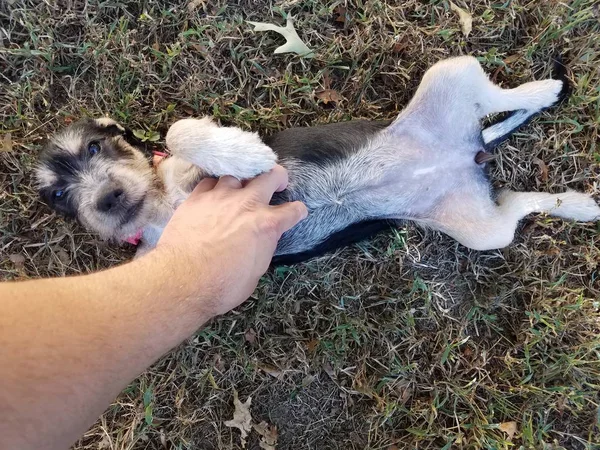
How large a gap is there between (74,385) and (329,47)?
354 cm

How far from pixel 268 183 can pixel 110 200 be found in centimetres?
121

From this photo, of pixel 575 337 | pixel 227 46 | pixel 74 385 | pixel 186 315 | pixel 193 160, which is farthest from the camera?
pixel 227 46

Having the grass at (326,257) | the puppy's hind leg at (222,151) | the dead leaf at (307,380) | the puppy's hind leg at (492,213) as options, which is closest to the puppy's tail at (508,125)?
the grass at (326,257)

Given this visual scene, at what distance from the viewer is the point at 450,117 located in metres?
3.92

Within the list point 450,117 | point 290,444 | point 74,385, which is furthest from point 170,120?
point 290,444

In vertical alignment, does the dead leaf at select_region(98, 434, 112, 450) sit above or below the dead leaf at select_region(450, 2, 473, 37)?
below

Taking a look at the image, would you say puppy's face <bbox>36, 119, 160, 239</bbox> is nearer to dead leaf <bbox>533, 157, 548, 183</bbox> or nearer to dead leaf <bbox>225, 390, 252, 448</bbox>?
dead leaf <bbox>225, 390, 252, 448</bbox>

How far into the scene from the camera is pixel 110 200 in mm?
3529

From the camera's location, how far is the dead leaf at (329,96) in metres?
4.43

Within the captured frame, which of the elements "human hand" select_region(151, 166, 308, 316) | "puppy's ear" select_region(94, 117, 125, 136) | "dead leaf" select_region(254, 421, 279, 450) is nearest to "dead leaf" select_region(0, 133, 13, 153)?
"puppy's ear" select_region(94, 117, 125, 136)

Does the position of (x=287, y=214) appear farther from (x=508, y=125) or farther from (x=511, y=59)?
(x=511, y=59)

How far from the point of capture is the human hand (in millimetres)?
2793

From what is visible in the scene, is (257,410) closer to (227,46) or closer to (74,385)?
(74,385)

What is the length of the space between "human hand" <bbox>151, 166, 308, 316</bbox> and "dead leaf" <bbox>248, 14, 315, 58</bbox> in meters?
1.65
